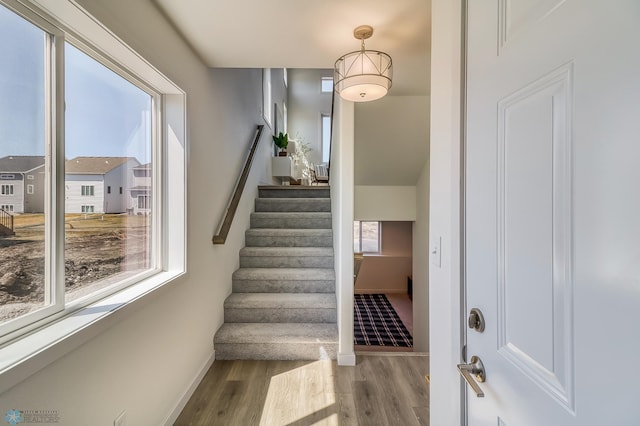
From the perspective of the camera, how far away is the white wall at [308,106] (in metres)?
7.75

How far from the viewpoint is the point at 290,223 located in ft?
12.8

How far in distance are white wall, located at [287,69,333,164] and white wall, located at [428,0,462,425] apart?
668 centimetres

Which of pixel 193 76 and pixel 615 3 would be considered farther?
pixel 193 76

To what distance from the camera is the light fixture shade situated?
1.72 meters

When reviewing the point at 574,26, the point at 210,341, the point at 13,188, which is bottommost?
the point at 210,341

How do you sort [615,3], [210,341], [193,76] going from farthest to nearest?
[210,341] → [193,76] → [615,3]

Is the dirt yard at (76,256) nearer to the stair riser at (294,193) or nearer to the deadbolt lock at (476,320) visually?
the deadbolt lock at (476,320)

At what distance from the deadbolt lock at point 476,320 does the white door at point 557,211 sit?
0.8 inches

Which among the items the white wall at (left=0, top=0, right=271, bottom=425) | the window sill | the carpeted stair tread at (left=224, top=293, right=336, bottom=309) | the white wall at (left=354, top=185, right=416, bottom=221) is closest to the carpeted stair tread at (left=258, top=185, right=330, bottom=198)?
the white wall at (left=354, top=185, right=416, bottom=221)

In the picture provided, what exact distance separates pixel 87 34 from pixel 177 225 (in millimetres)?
1076

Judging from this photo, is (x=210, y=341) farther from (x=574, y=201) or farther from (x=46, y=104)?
(x=574, y=201)

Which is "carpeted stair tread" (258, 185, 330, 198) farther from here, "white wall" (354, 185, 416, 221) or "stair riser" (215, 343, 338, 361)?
"stair riser" (215, 343, 338, 361)

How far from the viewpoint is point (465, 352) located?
2.93 feet

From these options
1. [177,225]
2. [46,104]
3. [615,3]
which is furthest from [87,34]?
[615,3]
